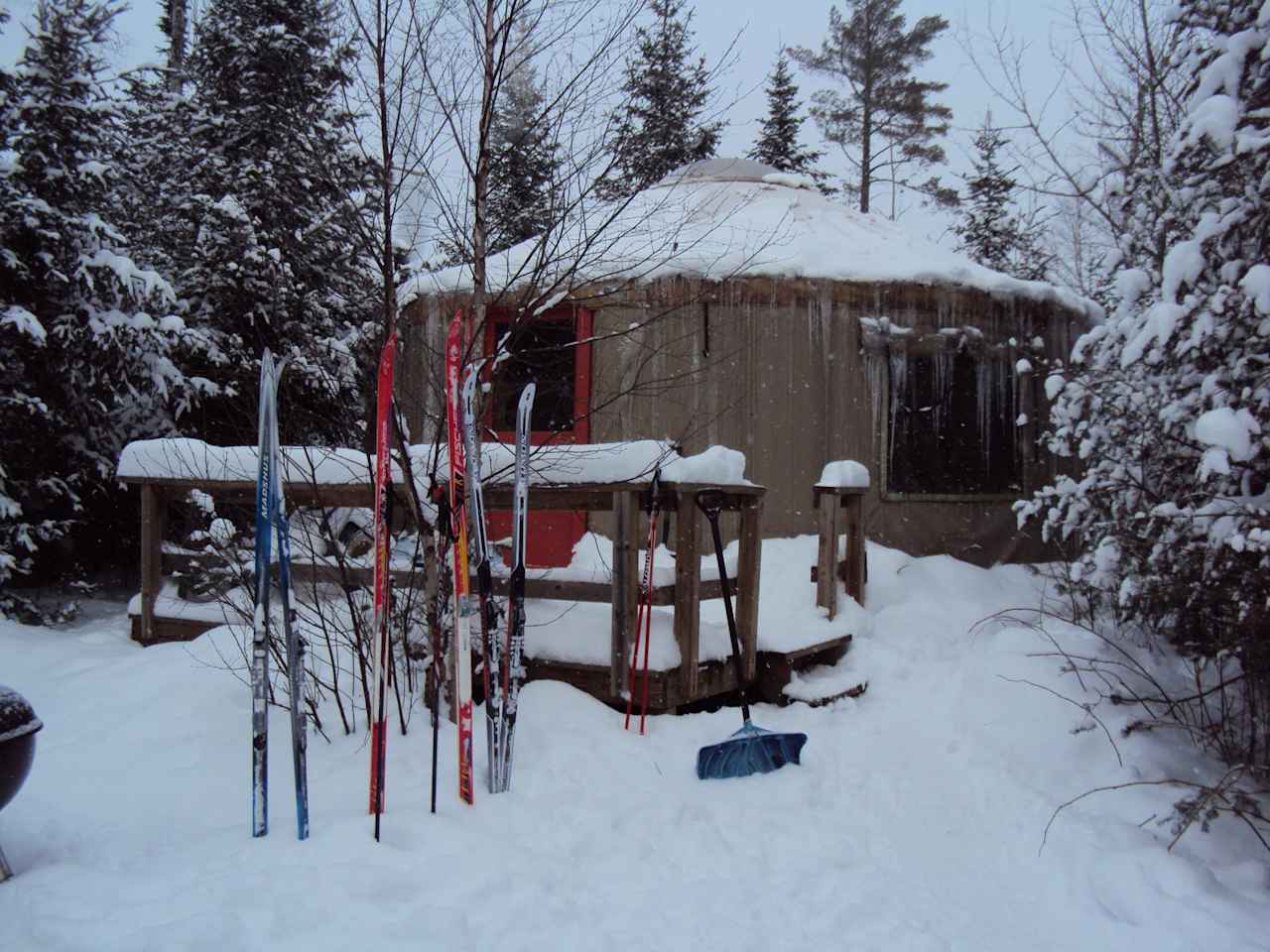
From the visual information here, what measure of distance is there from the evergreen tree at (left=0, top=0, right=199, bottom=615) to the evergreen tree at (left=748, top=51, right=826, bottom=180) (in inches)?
409

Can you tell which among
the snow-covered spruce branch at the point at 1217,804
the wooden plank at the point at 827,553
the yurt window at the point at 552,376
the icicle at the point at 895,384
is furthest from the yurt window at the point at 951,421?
the snow-covered spruce branch at the point at 1217,804

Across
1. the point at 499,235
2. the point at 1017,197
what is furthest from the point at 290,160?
the point at 1017,197

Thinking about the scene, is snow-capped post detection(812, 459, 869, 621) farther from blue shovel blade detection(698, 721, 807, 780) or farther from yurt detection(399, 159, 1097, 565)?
blue shovel blade detection(698, 721, 807, 780)

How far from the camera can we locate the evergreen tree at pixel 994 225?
1520 cm

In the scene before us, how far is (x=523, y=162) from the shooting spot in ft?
12.0

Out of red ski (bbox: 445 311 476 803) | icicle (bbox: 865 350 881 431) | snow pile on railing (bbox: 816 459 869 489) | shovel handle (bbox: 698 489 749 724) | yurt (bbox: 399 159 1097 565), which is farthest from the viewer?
icicle (bbox: 865 350 881 431)

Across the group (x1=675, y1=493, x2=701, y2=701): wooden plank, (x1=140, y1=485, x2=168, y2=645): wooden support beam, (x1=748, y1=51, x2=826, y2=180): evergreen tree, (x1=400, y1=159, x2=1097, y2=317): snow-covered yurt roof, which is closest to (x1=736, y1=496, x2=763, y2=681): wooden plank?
(x1=675, y1=493, x2=701, y2=701): wooden plank

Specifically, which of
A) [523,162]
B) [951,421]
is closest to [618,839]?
[523,162]

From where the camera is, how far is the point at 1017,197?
15406mm

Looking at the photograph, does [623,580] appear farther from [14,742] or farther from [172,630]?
[172,630]

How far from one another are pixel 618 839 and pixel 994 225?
48.6 feet

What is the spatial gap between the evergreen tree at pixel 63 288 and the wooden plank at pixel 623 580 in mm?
4542

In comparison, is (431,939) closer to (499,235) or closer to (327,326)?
(499,235)

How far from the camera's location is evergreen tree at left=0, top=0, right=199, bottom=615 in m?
6.27
